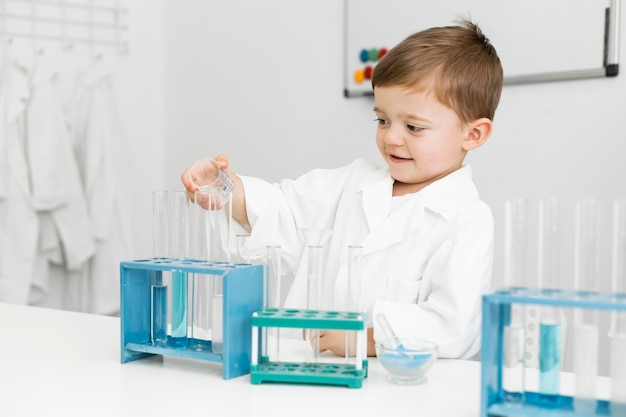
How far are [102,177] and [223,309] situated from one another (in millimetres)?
2044

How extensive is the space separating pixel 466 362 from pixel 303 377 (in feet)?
0.89

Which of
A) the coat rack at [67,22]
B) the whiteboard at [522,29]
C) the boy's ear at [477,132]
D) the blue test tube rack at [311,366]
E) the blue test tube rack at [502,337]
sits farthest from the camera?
the coat rack at [67,22]

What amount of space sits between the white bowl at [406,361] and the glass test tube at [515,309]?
0.48 feet

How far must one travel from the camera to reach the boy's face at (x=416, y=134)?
1.25m

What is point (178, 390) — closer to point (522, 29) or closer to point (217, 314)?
point (217, 314)

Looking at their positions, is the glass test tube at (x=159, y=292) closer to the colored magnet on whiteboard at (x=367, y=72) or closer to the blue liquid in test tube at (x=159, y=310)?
the blue liquid in test tube at (x=159, y=310)

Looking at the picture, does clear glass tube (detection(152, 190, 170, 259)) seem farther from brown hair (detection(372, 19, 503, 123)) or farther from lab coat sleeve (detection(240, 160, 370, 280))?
brown hair (detection(372, 19, 503, 123))

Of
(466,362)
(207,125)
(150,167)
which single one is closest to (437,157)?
(466,362)

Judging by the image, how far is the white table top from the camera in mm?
799

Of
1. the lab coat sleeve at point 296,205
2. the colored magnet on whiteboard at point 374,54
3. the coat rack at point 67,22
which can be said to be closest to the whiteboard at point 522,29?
the colored magnet on whiteboard at point 374,54

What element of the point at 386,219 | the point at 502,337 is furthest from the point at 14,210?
the point at 502,337

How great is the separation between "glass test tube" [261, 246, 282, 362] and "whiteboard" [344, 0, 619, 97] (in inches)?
54.1

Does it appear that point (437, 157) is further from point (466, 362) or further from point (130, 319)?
point (130, 319)

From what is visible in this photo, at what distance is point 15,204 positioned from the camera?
2.61m
